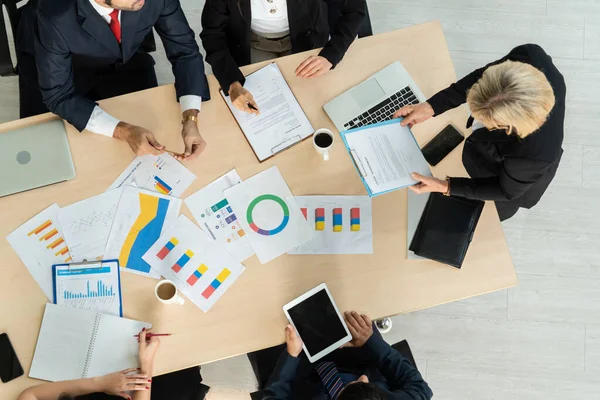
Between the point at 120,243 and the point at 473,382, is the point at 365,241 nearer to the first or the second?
the point at 120,243

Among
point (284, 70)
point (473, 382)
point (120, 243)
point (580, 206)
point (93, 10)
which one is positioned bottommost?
point (473, 382)

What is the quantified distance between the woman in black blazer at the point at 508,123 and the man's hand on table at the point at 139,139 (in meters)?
0.85

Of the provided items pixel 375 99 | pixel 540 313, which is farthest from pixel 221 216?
pixel 540 313

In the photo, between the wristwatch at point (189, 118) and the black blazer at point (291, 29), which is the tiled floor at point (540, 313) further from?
the wristwatch at point (189, 118)

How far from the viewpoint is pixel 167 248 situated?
171 centimetres

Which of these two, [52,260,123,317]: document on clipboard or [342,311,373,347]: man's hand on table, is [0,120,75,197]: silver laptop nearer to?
[52,260,123,317]: document on clipboard

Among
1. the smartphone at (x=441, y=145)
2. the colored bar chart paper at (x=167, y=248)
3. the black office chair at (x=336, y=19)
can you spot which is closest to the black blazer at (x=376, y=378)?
the colored bar chart paper at (x=167, y=248)

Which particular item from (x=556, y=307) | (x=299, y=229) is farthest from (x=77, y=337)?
(x=556, y=307)

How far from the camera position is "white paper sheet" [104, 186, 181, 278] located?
1.71m

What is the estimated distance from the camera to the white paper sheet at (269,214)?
1.72 metres

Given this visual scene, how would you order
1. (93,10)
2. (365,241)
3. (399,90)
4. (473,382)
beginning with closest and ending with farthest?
(93,10), (365,241), (399,90), (473,382)

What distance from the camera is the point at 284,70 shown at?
1875 millimetres

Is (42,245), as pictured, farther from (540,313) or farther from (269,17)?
(540,313)

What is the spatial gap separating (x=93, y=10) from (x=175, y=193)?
0.65m
